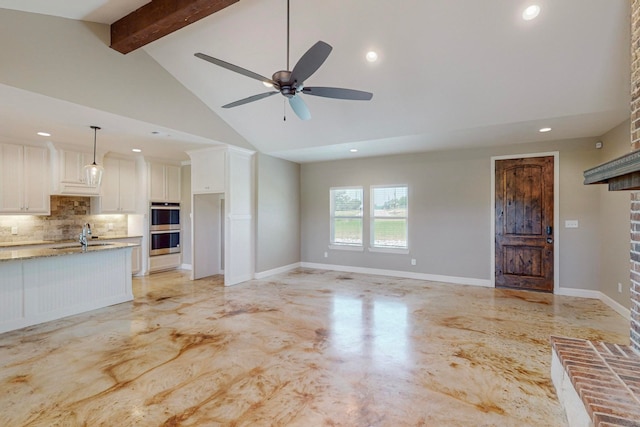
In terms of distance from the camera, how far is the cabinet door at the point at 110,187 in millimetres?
6152

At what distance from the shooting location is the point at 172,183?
7223mm

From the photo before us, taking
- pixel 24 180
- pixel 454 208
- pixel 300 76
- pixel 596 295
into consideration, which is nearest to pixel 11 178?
pixel 24 180

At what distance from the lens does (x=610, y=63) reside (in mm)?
3131

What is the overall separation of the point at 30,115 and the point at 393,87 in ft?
15.4

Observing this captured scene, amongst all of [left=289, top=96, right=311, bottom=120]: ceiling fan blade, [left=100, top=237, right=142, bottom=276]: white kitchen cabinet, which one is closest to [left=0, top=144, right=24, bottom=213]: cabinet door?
[left=100, top=237, right=142, bottom=276]: white kitchen cabinet

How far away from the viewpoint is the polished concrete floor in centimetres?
214

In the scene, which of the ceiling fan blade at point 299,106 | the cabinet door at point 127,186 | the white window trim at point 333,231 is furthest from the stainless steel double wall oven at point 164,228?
the ceiling fan blade at point 299,106

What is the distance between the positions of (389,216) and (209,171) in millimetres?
3915

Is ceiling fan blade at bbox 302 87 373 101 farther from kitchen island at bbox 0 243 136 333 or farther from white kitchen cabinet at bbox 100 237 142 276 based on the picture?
white kitchen cabinet at bbox 100 237 142 276

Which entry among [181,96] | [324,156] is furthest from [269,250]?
[181,96]

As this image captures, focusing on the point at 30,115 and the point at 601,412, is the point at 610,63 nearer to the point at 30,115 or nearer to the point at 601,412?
the point at 601,412

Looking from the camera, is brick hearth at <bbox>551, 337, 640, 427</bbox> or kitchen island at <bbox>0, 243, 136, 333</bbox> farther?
kitchen island at <bbox>0, 243, 136, 333</bbox>

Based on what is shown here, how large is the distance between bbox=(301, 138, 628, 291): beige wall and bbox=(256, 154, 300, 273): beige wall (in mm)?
380

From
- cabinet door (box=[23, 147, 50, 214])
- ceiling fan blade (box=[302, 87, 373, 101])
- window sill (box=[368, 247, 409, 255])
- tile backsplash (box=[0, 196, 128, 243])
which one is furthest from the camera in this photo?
window sill (box=[368, 247, 409, 255])
